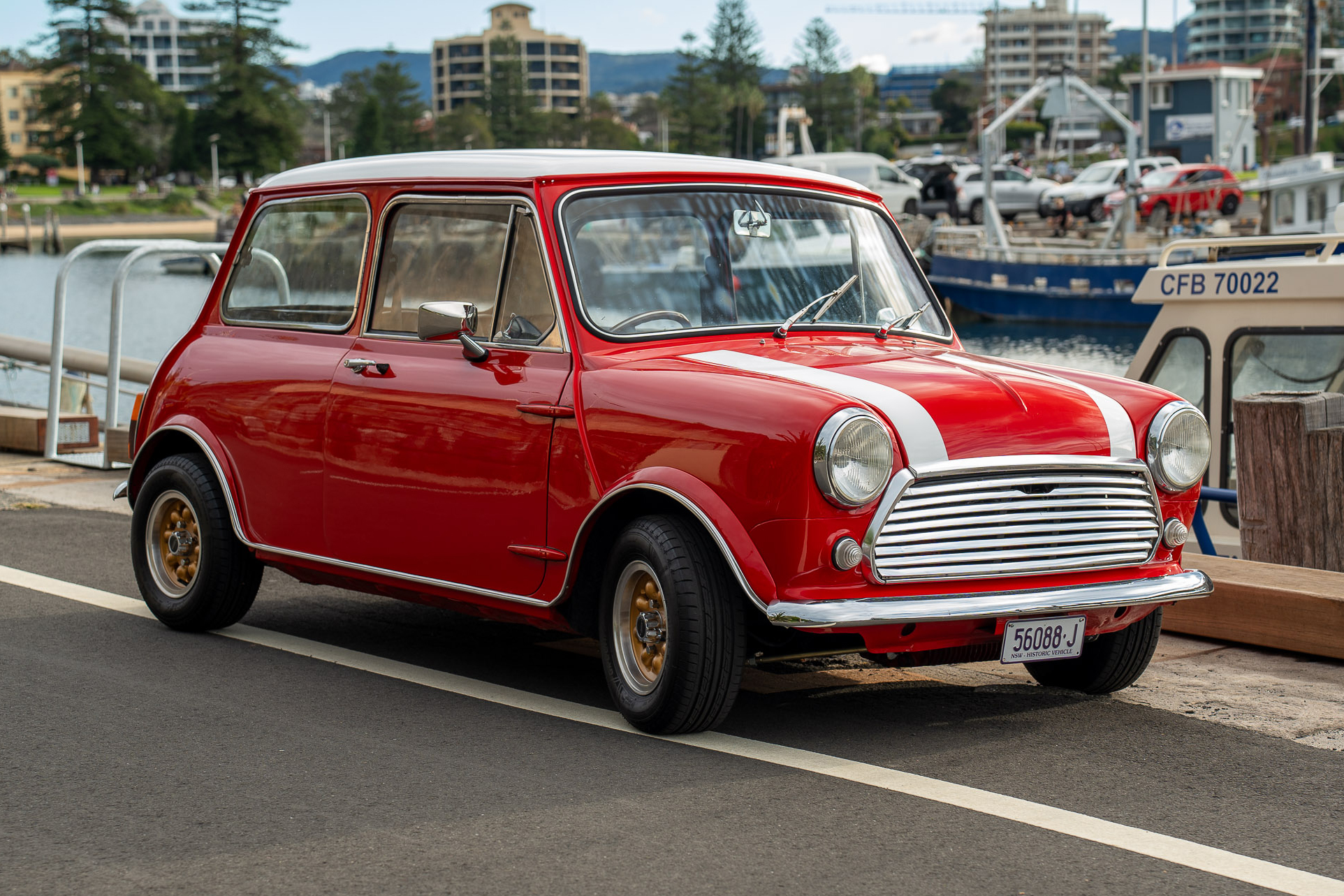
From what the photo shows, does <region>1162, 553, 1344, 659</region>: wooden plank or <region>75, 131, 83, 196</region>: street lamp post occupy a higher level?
<region>75, 131, 83, 196</region>: street lamp post

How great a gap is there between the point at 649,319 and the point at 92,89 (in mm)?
160270

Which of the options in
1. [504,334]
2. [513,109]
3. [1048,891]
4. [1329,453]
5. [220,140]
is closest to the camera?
[1048,891]

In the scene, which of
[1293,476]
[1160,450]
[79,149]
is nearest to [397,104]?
[79,149]

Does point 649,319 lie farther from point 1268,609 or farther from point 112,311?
point 112,311

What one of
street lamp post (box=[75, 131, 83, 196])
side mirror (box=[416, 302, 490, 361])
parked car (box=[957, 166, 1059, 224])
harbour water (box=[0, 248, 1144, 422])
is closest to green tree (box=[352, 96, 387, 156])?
street lamp post (box=[75, 131, 83, 196])

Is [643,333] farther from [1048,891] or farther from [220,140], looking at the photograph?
[220,140]

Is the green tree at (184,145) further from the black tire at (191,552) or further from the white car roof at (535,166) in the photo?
the white car roof at (535,166)

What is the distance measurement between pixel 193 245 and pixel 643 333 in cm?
702

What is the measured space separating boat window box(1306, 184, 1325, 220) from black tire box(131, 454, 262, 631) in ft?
120

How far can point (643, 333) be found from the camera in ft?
19.6

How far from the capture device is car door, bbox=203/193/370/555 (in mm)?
6785

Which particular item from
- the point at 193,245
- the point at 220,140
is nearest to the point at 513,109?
the point at 220,140

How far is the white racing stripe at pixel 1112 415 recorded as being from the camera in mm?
5508

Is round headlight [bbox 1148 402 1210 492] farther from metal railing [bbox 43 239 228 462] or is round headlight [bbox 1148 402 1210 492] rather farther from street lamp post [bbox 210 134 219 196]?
street lamp post [bbox 210 134 219 196]
